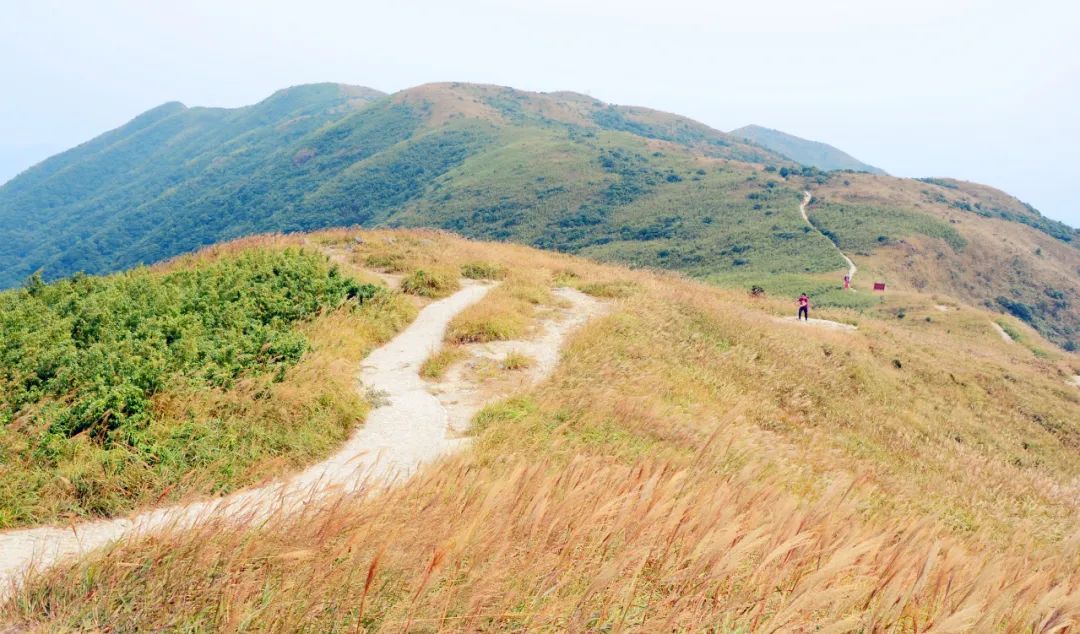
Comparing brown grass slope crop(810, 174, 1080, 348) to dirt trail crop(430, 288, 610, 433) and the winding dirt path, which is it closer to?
dirt trail crop(430, 288, 610, 433)

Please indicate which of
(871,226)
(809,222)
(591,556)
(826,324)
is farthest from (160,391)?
(809,222)

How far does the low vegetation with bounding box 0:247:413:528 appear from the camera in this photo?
16.4ft

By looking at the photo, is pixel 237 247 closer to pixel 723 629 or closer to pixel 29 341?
pixel 29 341

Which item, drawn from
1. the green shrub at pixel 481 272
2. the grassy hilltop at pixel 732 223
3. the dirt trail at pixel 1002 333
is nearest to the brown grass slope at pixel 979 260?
the grassy hilltop at pixel 732 223

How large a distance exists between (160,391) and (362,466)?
425cm

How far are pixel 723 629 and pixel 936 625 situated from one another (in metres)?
1.23

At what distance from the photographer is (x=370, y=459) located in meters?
6.14

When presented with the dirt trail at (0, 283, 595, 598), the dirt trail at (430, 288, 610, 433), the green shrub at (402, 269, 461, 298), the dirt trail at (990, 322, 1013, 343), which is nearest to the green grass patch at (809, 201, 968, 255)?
the dirt trail at (990, 322, 1013, 343)

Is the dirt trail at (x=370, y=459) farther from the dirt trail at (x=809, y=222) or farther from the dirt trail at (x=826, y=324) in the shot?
the dirt trail at (x=809, y=222)

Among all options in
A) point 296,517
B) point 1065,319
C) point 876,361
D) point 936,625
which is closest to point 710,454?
point 936,625

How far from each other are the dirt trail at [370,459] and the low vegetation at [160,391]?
0.95 feet

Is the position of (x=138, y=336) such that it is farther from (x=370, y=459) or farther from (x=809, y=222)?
(x=809, y=222)

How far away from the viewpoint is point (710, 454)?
6070 millimetres

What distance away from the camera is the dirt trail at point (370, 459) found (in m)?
3.54
